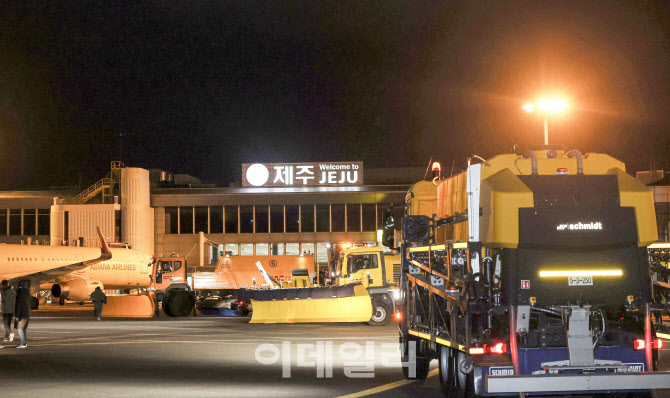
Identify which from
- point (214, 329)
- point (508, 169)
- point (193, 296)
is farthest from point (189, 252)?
point (508, 169)

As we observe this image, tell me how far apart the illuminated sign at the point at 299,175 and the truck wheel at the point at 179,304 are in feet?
90.1

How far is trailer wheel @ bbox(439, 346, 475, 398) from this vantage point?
10.9 metres

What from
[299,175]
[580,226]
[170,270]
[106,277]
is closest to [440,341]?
[580,226]

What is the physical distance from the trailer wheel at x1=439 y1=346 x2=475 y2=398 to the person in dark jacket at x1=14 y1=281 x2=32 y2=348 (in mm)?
13762

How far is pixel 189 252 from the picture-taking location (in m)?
67.7

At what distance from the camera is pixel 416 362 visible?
47.4 ft

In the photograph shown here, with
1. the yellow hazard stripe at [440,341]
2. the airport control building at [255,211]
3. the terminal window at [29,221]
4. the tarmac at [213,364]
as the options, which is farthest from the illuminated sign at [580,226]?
the terminal window at [29,221]

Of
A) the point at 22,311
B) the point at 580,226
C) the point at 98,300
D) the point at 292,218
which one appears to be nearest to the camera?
the point at 580,226

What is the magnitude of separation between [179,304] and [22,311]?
18068 millimetres

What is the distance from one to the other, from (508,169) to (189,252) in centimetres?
5881

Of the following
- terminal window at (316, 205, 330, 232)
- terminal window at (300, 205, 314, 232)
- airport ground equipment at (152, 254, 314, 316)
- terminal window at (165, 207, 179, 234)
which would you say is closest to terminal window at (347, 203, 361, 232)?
terminal window at (316, 205, 330, 232)

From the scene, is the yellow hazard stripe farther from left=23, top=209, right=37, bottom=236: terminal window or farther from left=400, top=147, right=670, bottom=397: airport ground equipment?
left=23, top=209, right=37, bottom=236: terminal window

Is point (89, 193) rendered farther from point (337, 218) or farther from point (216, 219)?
point (337, 218)

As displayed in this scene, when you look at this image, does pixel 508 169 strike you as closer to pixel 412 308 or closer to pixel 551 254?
pixel 551 254
